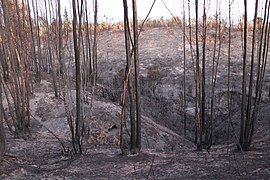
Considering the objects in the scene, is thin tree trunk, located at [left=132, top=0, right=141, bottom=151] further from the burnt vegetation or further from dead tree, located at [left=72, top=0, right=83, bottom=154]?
dead tree, located at [left=72, top=0, right=83, bottom=154]

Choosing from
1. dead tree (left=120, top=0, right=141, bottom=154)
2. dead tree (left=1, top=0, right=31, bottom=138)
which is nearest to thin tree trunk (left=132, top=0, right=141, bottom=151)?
dead tree (left=120, top=0, right=141, bottom=154)

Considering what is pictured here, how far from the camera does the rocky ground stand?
3.69 metres

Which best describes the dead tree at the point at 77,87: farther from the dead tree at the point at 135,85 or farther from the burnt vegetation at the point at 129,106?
the dead tree at the point at 135,85

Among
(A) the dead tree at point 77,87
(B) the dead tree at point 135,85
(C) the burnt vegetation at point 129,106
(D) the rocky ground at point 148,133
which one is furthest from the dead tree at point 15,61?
(B) the dead tree at point 135,85

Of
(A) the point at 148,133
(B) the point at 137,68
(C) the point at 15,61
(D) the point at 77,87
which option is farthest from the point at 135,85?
(A) the point at 148,133

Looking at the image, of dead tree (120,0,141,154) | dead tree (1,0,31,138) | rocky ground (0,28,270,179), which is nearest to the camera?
rocky ground (0,28,270,179)

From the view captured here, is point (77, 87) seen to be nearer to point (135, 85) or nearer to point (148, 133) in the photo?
point (135, 85)

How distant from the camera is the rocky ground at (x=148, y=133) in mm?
3688

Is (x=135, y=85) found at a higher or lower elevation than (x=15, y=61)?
lower

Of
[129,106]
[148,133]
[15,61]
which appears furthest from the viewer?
[148,133]

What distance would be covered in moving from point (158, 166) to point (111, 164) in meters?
0.64

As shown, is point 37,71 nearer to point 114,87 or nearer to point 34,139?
point 114,87

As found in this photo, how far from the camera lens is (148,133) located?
296 inches

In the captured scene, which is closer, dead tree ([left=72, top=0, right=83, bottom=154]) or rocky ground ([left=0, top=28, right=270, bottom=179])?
rocky ground ([left=0, top=28, right=270, bottom=179])
